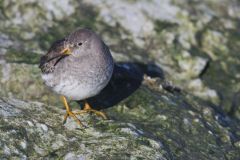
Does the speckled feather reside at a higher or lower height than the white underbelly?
higher

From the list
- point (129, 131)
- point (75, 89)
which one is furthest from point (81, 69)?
point (129, 131)

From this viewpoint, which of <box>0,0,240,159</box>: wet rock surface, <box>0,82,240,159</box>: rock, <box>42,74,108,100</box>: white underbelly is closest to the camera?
<box>0,82,240,159</box>: rock

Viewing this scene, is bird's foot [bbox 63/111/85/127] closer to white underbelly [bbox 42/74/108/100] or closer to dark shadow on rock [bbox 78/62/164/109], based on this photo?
white underbelly [bbox 42/74/108/100]

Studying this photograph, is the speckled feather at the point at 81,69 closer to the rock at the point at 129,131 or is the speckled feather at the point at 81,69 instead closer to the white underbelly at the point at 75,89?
the white underbelly at the point at 75,89

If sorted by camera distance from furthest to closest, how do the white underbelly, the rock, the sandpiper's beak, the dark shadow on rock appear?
1. the dark shadow on rock
2. the sandpiper's beak
3. the white underbelly
4. the rock

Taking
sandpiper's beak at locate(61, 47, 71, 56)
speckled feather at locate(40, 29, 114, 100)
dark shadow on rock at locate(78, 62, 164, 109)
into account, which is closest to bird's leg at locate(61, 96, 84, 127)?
speckled feather at locate(40, 29, 114, 100)

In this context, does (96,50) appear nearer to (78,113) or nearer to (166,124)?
(78,113)
